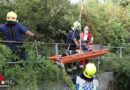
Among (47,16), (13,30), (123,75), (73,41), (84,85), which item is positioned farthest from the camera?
(47,16)

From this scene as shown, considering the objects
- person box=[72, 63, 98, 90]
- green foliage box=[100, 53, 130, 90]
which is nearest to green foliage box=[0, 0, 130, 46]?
green foliage box=[100, 53, 130, 90]

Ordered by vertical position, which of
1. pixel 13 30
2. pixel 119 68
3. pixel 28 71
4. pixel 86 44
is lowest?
pixel 119 68

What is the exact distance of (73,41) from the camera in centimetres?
657

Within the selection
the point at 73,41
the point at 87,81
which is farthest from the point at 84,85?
the point at 73,41

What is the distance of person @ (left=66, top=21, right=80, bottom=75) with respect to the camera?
251 inches

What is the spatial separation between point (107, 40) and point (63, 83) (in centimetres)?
592

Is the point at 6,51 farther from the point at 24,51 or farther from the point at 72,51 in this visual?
the point at 72,51

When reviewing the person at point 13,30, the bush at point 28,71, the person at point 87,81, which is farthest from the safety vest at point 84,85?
the person at point 13,30

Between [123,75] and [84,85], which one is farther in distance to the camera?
[123,75]

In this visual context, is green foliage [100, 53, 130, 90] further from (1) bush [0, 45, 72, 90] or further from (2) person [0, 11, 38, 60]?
(2) person [0, 11, 38, 60]

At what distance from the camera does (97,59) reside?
7.78 m

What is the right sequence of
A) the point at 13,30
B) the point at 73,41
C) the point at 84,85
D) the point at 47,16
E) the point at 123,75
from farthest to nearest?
the point at 47,16
the point at 123,75
the point at 73,41
the point at 13,30
the point at 84,85

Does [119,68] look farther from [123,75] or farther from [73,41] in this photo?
[73,41]

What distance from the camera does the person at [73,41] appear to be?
20.9 feet
